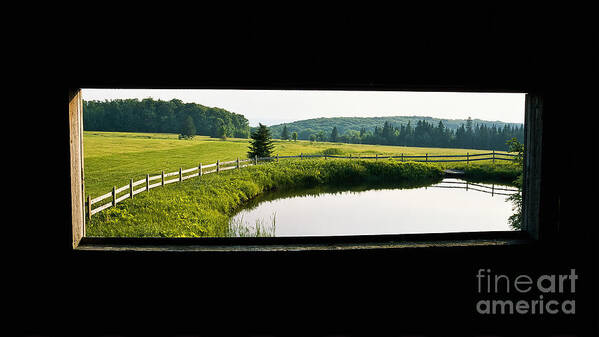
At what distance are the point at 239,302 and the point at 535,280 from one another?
1739 mm

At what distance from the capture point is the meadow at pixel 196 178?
1047 centimetres

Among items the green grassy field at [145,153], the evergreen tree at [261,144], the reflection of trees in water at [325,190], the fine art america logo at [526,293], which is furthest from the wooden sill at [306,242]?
the evergreen tree at [261,144]

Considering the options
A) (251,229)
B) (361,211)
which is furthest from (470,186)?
(251,229)

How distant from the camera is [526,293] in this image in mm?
2221

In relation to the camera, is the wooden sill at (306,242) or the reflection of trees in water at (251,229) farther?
the reflection of trees in water at (251,229)

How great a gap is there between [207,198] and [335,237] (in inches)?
459

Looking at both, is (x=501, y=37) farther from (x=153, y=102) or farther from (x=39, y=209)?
(x=153, y=102)

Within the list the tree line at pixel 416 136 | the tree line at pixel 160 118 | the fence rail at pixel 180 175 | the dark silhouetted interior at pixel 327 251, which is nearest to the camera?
the dark silhouetted interior at pixel 327 251

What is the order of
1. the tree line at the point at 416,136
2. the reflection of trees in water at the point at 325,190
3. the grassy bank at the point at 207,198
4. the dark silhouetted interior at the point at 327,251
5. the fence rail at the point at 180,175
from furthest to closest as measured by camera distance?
the tree line at the point at 416,136 → the reflection of trees in water at the point at 325,190 → the grassy bank at the point at 207,198 → the fence rail at the point at 180,175 → the dark silhouetted interior at the point at 327,251

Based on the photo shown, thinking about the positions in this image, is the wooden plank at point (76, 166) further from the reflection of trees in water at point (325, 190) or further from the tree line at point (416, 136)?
the tree line at point (416, 136)

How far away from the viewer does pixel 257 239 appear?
2133mm

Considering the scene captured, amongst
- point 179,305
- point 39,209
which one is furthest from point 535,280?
point 39,209

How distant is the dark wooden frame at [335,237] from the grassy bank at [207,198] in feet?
24.7

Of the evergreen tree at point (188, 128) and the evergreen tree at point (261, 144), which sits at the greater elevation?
the evergreen tree at point (188, 128)
